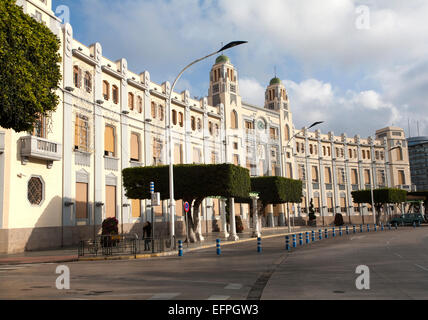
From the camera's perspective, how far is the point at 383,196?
61094 millimetres

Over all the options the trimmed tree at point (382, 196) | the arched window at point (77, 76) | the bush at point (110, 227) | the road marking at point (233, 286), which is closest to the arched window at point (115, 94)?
the arched window at point (77, 76)

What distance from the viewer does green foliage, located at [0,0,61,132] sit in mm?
13234

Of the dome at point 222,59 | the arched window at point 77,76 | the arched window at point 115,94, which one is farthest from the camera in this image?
the dome at point 222,59

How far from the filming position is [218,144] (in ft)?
171

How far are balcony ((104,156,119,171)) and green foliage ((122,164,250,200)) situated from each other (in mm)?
5312

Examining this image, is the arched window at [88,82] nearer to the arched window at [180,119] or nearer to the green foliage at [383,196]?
the arched window at [180,119]

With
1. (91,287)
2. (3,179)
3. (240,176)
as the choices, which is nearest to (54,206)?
(3,179)

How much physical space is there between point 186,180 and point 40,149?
9.70 metres

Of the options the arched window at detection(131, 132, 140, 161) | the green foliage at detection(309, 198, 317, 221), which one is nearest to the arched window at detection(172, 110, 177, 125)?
the arched window at detection(131, 132, 140, 161)

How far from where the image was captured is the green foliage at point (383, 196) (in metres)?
60.8

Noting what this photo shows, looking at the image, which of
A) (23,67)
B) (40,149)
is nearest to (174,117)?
(40,149)

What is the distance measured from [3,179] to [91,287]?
55.4ft

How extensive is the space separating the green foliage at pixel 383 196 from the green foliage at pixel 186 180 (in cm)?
3913
